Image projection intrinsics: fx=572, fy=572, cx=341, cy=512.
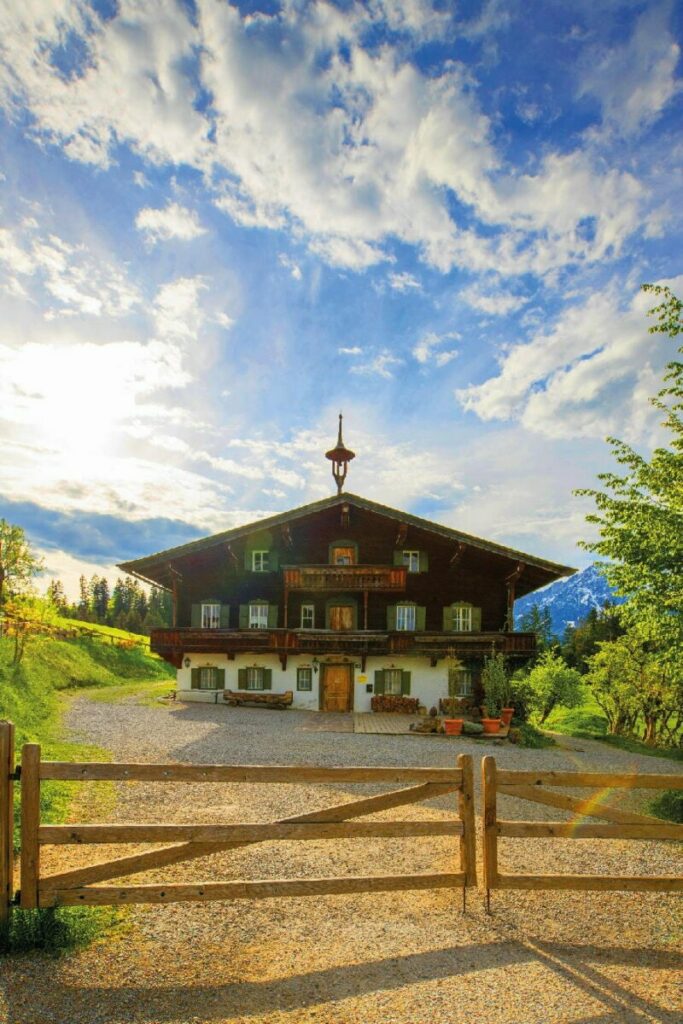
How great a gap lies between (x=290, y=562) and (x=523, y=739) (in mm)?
13932

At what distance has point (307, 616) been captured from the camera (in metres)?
28.7

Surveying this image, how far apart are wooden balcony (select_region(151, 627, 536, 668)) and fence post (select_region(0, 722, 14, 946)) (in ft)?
71.4

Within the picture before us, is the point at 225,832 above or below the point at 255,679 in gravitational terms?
above

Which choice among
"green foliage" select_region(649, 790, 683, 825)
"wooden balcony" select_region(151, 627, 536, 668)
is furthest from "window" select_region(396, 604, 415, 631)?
"green foliage" select_region(649, 790, 683, 825)

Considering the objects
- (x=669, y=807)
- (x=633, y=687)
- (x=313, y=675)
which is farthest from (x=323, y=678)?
(x=669, y=807)

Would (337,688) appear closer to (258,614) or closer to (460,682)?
(258,614)

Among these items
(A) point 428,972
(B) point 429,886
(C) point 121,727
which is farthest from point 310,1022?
(C) point 121,727

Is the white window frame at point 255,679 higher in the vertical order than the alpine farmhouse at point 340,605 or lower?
lower

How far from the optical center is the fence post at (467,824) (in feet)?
20.3

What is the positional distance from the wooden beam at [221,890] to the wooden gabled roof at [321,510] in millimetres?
22701

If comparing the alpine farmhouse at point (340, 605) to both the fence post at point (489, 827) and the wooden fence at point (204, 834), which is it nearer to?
the fence post at point (489, 827)

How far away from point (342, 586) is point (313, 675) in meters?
4.53

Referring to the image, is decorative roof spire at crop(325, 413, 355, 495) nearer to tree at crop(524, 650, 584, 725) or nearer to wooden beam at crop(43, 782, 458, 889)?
tree at crop(524, 650, 584, 725)

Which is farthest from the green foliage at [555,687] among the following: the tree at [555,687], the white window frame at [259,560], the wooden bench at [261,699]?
the white window frame at [259,560]
